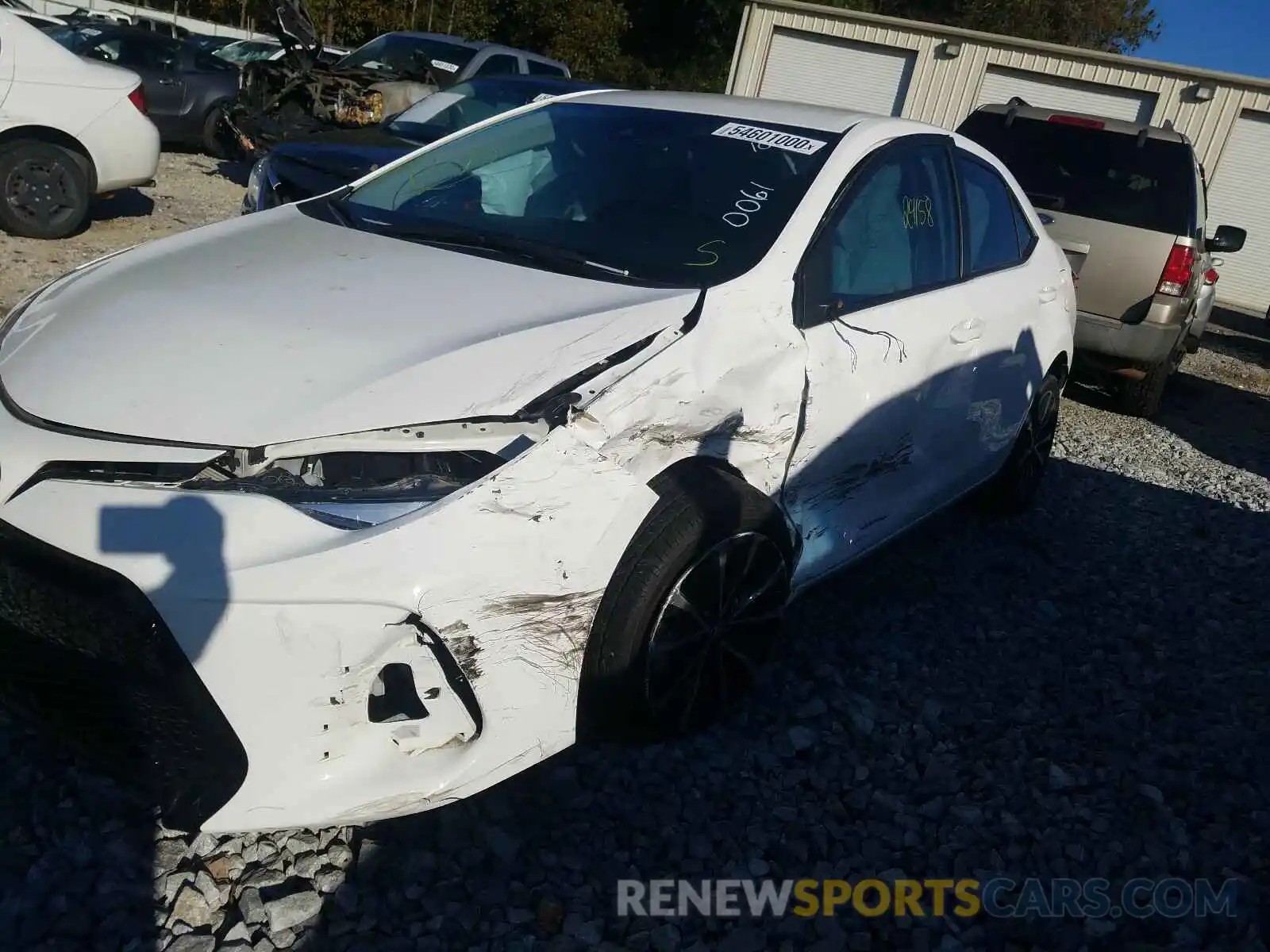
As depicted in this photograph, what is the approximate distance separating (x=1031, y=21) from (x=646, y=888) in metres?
39.8

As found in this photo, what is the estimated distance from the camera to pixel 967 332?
368cm

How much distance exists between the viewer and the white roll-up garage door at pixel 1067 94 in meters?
17.1

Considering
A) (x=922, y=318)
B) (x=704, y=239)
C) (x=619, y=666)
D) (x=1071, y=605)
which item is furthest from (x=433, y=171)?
(x=1071, y=605)

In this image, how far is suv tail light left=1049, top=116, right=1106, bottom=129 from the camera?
24.2 ft

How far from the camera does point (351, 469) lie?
214 centimetres

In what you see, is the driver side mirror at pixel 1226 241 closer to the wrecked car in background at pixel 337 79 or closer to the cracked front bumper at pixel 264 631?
the cracked front bumper at pixel 264 631

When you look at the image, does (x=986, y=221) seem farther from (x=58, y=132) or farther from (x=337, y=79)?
(x=337, y=79)

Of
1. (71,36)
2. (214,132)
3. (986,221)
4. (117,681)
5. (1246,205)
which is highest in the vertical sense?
(986,221)

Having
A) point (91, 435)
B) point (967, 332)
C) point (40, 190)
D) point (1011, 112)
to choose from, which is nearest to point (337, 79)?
point (40, 190)

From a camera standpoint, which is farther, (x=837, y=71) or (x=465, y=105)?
(x=837, y=71)

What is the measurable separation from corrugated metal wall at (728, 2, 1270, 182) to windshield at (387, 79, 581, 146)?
11.8 meters

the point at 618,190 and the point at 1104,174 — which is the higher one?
the point at 1104,174

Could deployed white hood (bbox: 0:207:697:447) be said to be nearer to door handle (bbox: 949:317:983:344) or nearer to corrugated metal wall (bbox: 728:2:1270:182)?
door handle (bbox: 949:317:983:344)

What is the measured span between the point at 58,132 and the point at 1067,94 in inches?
613
